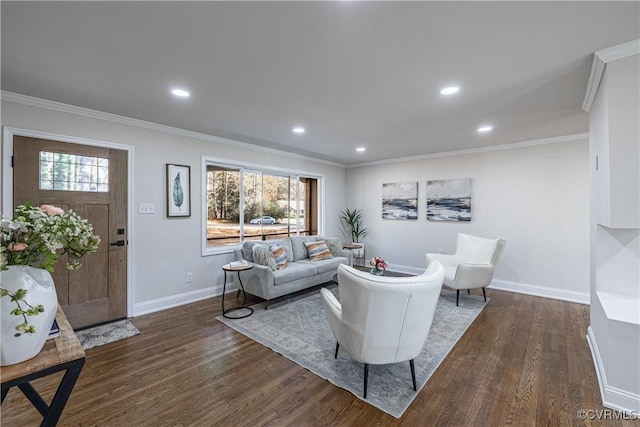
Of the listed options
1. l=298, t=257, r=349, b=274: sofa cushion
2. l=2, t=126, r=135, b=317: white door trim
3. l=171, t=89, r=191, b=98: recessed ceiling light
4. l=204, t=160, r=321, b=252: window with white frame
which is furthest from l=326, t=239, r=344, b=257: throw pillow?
l=171, t=89, r=191, b=98: recessed ceiling light

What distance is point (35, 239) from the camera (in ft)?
3.40

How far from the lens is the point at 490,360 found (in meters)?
2.58

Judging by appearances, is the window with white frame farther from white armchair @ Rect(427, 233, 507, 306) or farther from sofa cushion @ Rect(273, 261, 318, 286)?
white armchair @ Rect(427, 233, 507, 306)

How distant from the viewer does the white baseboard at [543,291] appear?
412 cm

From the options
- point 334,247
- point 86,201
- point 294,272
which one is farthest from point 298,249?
point 86,201

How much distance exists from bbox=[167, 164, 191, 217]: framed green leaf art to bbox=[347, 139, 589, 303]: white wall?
4333 millimetres

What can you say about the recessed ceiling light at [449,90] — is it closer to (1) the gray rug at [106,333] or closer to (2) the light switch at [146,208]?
(2) the light switch at [146,208]

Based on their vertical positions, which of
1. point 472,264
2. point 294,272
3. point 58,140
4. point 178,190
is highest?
point 58,140

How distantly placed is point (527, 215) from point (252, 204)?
475cm

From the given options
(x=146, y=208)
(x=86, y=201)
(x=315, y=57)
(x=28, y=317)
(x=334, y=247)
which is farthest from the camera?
(x=334, y=247)

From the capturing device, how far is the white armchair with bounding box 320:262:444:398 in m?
1.88

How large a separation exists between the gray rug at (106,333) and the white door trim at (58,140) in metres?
0.26

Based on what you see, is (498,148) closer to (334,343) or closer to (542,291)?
(542,291)

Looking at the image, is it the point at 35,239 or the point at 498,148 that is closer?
the point at 35,239
